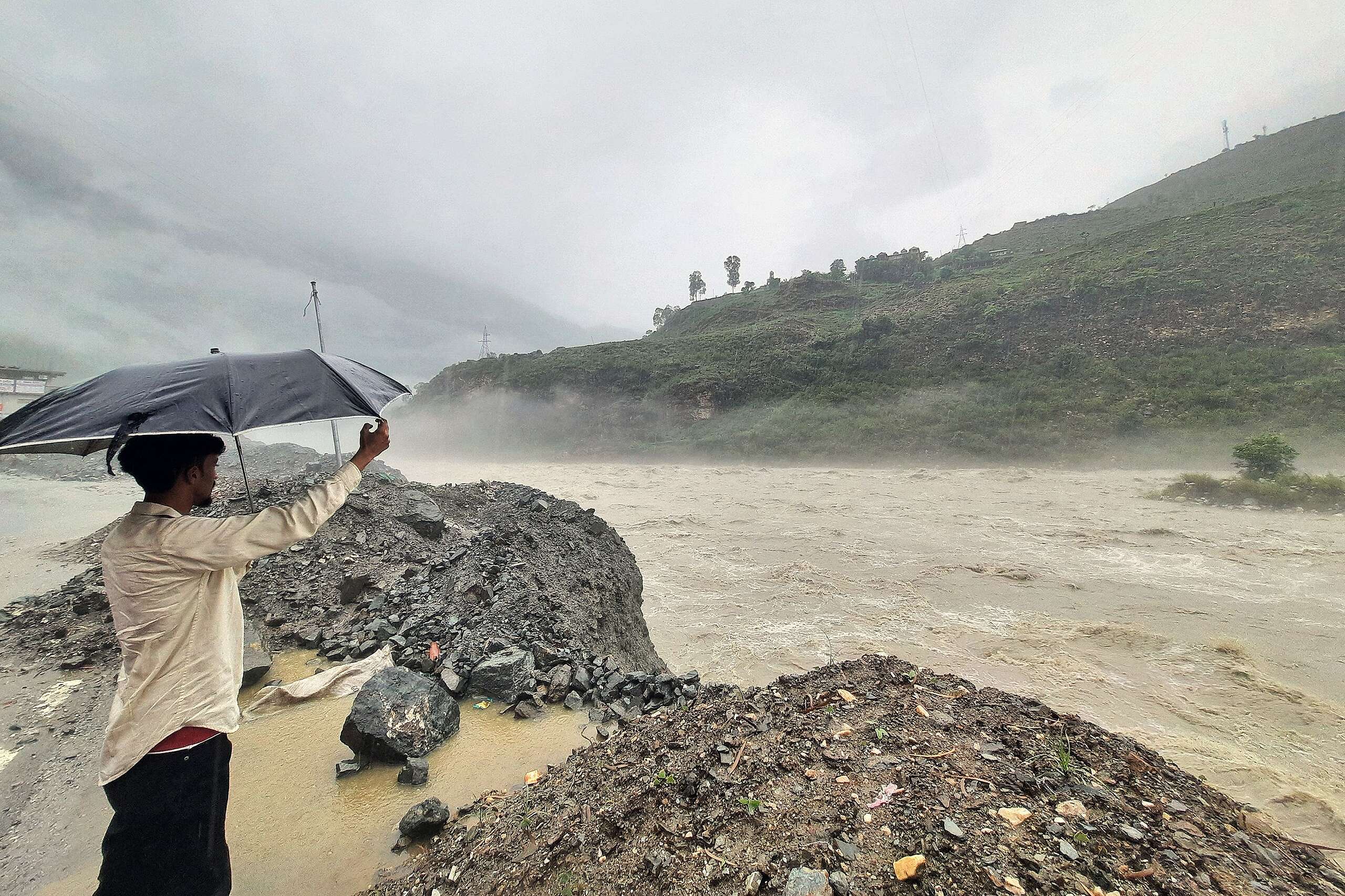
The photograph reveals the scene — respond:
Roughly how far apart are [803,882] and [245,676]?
533 centimetres

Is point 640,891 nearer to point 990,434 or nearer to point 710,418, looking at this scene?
point 990,434

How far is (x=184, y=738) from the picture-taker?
1.83 metres

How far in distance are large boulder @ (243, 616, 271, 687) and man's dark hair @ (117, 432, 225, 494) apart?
3.77m

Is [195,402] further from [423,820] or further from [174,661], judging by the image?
[423,820]

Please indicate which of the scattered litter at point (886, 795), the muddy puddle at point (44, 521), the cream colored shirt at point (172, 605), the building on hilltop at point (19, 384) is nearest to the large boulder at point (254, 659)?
the cream colored shirt at point (172, 605)

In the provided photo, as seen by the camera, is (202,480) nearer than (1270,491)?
Yes

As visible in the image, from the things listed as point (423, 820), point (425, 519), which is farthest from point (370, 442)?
point (425, 519)

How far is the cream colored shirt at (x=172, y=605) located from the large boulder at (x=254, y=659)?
3586 millimetres

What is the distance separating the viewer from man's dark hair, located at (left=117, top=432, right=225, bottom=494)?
178 centimetres

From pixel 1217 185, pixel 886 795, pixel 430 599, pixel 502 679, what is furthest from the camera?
pixel 1217 185

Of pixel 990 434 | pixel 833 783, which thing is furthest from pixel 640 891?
pixel 990 434

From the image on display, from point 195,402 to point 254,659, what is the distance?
450cm

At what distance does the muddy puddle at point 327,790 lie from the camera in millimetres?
2768

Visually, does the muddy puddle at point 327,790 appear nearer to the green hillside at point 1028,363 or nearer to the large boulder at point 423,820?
the large boulder at point 423,820
